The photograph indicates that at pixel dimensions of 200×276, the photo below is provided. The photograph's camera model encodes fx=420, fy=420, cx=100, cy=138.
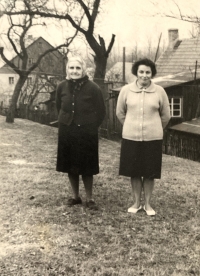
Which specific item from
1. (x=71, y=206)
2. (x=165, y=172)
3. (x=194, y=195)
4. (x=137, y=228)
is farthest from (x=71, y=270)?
(x=165, y=172)

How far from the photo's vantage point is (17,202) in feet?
17.3

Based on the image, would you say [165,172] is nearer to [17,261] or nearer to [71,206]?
[71,206]

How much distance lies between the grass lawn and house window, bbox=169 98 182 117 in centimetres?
1663

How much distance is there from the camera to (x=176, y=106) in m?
23.2

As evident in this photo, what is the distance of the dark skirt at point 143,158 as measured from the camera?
466 centimetres

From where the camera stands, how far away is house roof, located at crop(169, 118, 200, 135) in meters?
19.0

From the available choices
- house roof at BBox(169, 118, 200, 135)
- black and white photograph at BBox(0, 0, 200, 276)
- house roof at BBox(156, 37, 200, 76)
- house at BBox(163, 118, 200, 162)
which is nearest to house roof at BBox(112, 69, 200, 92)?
house roof at BBox(156, 37, 200, 76)

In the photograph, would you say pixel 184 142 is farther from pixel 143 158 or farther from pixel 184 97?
pixel 143 158

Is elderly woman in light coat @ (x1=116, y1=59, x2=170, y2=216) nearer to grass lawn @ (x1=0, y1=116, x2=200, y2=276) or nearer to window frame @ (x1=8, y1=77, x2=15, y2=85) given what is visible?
grass lawn @ (x1=0, y1=116, x2=200, y2=276)

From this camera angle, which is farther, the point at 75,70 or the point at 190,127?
the point at 190,127

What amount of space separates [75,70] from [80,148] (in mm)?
888

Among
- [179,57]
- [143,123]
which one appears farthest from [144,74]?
[179,57]

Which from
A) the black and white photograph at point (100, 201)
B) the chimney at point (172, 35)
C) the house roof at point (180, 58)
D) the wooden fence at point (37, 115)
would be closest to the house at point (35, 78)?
the wooden fence at point (37, 115)

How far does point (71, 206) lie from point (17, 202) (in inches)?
28.6
